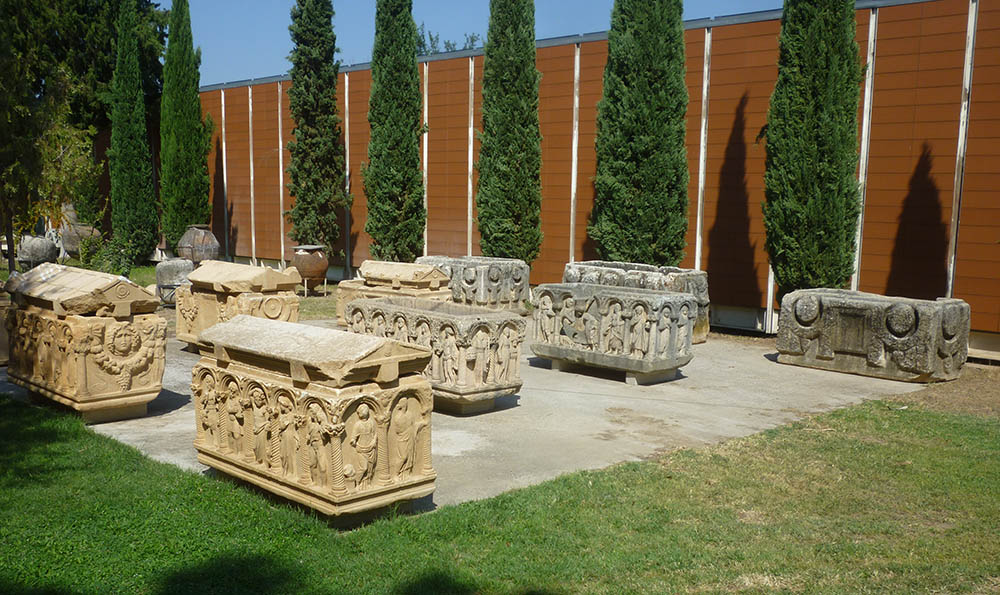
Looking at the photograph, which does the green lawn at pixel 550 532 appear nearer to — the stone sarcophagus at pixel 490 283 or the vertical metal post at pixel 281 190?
the stone sarcophagus at pixel 490 283

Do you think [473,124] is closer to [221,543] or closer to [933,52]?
[933,52]

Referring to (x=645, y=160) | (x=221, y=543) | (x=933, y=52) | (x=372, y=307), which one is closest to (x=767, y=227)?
(x=645, y=160)

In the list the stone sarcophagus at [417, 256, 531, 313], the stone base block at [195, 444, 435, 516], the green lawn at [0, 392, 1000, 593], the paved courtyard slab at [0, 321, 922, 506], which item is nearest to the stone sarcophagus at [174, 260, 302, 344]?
the paved courtyard slab at [0, 321, 922, 506]

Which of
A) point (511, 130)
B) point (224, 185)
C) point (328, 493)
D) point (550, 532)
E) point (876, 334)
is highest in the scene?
point (511, 130)

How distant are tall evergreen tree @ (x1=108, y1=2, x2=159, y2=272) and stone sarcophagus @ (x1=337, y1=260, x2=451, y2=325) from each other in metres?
11.9

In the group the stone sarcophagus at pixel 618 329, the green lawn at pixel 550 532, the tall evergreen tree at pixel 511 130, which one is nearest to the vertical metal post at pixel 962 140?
the stone sarcophagus at pixel 618 329

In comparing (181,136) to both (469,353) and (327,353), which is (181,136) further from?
(327,353)

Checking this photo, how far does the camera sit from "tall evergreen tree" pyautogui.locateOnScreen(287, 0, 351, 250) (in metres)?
20.5

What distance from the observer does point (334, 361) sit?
16.9 ft

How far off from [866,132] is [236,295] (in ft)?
32.2

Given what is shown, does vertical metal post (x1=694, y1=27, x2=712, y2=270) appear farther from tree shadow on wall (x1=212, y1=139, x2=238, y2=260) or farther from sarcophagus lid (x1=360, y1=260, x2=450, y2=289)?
tree shadow on wall (x1=212, y1=139, x2=238, y2=260)

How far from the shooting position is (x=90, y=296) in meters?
7.77

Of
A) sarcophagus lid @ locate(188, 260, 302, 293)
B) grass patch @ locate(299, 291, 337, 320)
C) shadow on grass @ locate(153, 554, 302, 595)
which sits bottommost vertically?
grass patch @ locate(299, 291, 337, 320)

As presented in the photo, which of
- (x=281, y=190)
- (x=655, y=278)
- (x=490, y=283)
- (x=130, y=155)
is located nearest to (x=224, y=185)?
(x=130, y=155)
